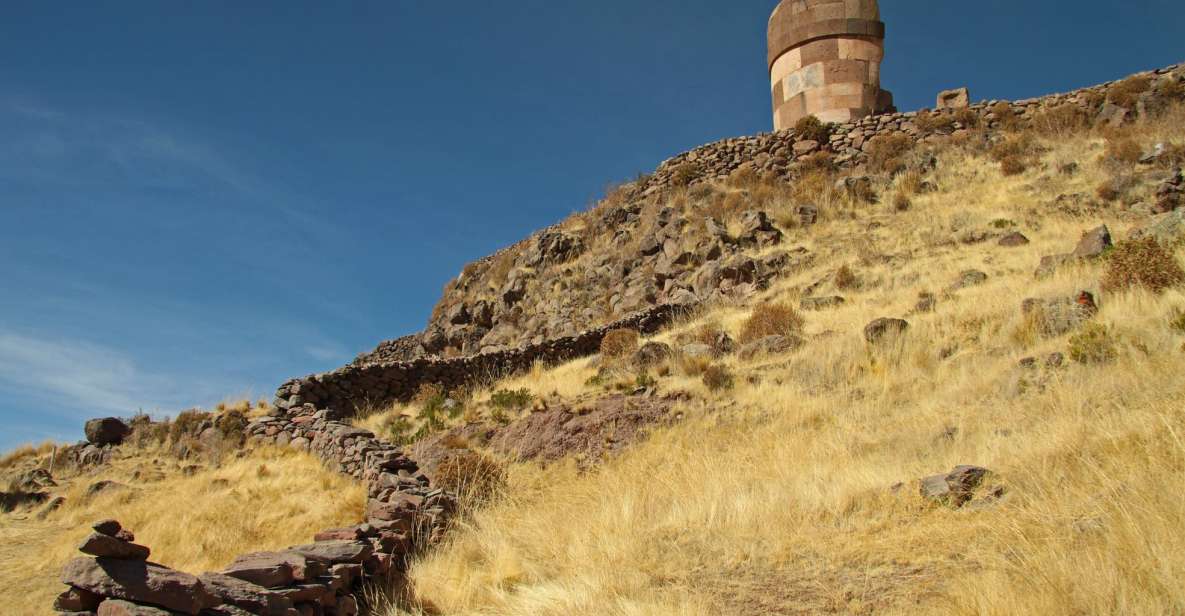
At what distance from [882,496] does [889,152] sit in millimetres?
16495

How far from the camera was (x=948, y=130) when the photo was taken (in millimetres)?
20531

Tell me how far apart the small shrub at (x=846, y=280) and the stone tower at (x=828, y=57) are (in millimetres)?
8850

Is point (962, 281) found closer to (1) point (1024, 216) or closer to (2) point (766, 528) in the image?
(1) point (1024, 216)

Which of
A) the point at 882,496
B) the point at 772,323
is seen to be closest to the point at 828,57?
the point at 772,323

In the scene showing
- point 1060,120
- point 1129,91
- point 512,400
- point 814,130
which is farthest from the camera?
point 814,130

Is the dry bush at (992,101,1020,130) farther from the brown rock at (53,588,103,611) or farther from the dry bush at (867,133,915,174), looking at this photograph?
the brown rock at (53,588,103,611)

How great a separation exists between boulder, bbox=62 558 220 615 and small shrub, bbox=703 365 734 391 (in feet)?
24.0

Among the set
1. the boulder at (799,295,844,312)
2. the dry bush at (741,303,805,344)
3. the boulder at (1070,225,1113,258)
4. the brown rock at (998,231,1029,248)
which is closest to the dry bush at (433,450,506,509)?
the dry bush at (741,303,805,344)

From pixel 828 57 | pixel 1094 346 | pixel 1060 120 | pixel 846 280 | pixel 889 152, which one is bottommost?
pixel 1094 346

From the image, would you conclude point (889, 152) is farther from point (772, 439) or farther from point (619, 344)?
point (772, 439)

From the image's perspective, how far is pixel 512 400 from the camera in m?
11.9

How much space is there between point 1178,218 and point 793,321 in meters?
5.28

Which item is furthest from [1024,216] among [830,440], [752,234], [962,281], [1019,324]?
[830,440]

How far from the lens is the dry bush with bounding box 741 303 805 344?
1183 cm
